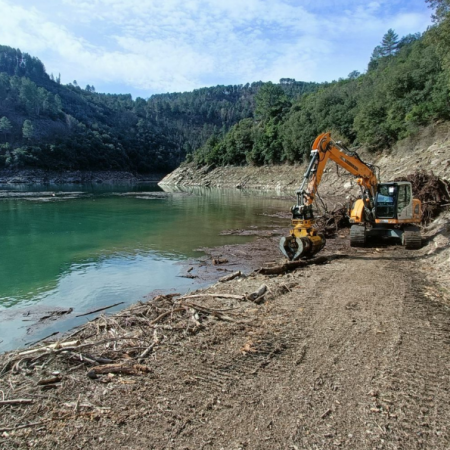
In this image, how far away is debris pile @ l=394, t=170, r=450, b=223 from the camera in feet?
63.5

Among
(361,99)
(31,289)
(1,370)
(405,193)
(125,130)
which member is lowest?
(31,289)

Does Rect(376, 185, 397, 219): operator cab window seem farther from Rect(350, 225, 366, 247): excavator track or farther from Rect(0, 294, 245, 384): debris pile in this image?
Rect(0, 294, 245, 384): debris pile

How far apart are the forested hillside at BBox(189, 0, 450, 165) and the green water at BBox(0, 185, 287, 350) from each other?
21197mm

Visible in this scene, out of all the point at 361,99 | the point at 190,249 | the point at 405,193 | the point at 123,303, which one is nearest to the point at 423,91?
the point at 361,99

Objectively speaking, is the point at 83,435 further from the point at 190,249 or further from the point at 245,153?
the point at 245,153

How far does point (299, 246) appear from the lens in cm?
1321

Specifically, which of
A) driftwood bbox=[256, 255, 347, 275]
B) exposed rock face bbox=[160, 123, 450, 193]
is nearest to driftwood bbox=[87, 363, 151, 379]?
driftwood bbox=[256, 255, 347, 275]

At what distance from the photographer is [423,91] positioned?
1662 inches

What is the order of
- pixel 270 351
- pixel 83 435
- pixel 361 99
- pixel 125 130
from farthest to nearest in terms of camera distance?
pixel 125 130 < pixel 361 99 < pixel 270 351 < pixel 83 435

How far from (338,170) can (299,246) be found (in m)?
20.2

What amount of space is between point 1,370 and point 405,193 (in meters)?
15.7

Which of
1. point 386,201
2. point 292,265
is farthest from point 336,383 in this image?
point 386,201

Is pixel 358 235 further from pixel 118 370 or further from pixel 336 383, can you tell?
pixel 118 370

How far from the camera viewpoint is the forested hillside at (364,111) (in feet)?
125
